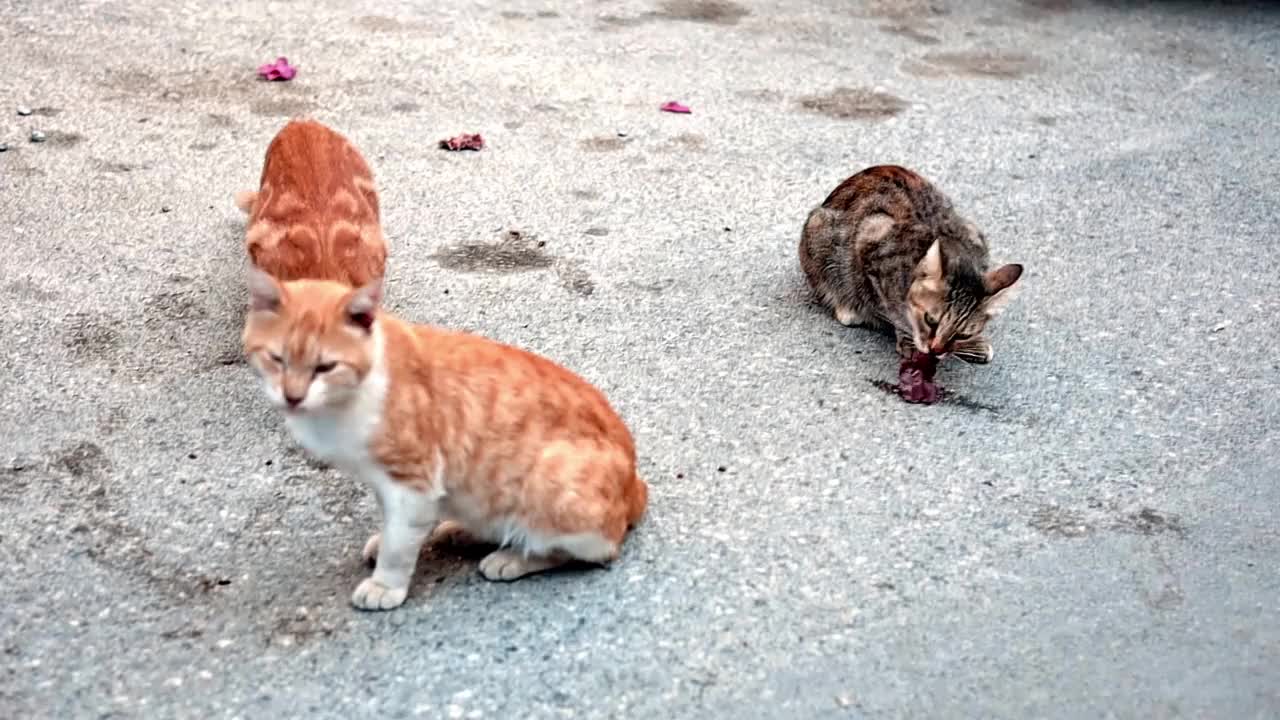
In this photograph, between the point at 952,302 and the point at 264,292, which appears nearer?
the point at 264,292

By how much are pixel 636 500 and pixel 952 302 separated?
5.02 ft

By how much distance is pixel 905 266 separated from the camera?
15.8ft

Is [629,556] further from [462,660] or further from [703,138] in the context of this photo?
[703,138]

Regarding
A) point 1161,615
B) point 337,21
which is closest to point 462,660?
point 1161,615

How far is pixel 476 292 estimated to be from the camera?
5.11 metres

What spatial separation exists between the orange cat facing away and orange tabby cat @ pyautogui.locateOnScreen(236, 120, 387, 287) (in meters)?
0.82

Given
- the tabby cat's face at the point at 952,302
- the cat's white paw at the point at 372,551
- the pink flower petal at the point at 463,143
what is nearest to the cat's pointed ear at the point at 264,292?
the cat's white paw at the point at 372,551

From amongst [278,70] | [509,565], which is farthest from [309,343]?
[278,70]

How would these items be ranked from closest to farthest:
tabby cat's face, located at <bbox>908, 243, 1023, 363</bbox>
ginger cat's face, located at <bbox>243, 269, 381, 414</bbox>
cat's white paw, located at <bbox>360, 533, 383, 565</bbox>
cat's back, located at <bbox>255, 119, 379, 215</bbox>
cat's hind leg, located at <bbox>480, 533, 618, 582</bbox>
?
ginger cat's face, located at <bbox>243, 269, 381, 414</bbox> → cat's hind leg, located at <bbox>480, 533, 618, 582</bbox> → cat's white paw, located at <bbox>360, 533, 383, 565</bbox> → cat's back, located at <bbox>255, 119, 379, 215</bbox> → tabby cat's face, located at <bbox>908, 243, 1023, 363</bbox>

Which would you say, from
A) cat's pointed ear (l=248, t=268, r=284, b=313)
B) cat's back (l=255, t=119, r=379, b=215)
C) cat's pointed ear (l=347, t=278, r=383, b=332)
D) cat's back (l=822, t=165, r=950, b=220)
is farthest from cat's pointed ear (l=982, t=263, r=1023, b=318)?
cat's pointed ear (l=248, t=268, r=284, b=313)

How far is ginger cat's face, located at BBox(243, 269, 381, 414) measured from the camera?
302cm

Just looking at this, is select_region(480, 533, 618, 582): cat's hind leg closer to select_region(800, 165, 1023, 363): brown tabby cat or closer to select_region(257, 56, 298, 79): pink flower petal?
select_region(800, 165, 1023, 363): brown tabby cat

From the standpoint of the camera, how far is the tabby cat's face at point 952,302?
4.59 meters

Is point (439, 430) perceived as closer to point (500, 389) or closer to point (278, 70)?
point (500, 389)
